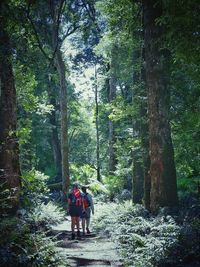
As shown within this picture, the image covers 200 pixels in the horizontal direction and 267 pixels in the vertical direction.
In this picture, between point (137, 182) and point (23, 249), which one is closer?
point (23, 249)

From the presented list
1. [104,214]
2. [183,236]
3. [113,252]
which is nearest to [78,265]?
[113,252]

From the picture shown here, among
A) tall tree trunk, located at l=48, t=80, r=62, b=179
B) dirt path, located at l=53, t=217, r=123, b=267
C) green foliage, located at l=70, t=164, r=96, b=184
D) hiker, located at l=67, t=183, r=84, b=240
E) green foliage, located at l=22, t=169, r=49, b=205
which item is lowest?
dirt path, located at l=53, t=217, r=123, b=267

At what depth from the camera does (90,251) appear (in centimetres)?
1009

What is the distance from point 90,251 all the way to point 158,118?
14.2 ft

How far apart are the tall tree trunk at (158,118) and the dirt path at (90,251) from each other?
1991 millimetres

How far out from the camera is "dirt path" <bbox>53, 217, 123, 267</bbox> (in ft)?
28.5

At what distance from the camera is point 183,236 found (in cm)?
804

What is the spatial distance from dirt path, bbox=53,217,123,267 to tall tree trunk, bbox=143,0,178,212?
6.53 ft

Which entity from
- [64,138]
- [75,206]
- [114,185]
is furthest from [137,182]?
[64,138]

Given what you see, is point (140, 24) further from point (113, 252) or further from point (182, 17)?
point (113, 252)

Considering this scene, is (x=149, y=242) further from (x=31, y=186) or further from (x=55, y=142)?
(x=55, y=142)

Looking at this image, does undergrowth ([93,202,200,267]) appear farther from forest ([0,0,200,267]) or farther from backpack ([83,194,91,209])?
backpack ([83,194,91,209])

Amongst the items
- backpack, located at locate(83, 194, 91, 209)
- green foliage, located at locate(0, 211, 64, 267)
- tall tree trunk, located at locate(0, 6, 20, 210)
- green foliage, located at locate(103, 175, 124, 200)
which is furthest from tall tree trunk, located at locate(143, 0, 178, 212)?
green foliage, located at locate(103, 175, 124, 200)

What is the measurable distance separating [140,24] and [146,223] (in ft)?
25.0
